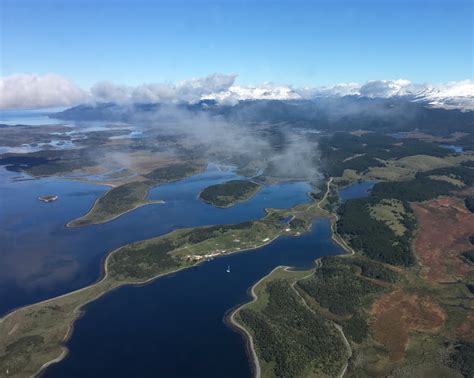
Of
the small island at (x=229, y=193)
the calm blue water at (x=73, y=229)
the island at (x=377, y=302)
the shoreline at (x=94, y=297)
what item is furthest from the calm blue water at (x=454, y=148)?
the shoreline at (x=94, y=297)

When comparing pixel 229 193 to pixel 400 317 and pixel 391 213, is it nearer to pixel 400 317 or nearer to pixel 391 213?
pixel 391 213

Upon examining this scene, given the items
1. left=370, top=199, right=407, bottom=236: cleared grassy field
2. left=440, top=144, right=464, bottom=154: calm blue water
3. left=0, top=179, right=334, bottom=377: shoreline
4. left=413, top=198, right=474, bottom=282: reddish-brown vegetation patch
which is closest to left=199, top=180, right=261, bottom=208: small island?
left=0, top=179, right=334, bottom=377: shoreline

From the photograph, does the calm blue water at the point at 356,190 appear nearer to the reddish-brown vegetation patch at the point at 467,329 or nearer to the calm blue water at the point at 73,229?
the calm blue water at the point at 73,229

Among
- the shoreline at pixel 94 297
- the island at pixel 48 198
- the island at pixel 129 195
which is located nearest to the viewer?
the shoreline at pixel 94 297

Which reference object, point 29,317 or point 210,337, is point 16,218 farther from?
point 210,337

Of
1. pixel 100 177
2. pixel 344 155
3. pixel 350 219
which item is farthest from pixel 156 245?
pixel 344 155

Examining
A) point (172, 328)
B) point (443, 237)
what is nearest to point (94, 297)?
point (172, 328)
